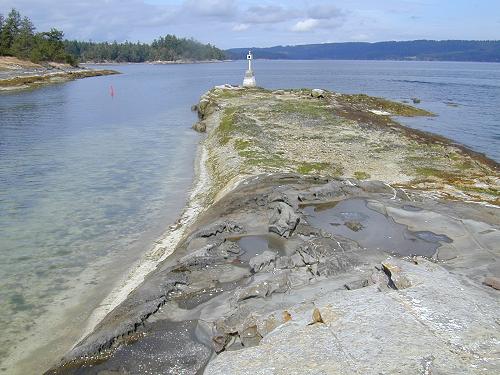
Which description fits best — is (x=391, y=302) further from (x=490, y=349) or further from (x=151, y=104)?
(x=151, y=104)

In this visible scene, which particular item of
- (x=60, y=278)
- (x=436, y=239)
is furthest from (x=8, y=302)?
(x=436, y=239)

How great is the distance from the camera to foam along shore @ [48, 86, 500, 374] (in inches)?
338

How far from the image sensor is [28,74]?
117 meters

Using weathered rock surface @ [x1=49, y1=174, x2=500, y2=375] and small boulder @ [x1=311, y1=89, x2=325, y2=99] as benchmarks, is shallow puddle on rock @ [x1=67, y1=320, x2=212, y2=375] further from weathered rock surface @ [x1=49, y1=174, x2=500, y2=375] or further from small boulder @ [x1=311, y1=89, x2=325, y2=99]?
small boulder @ [x1=311, y1=89, x2=325, y2=99]

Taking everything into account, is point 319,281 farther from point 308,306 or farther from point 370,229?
point 370,229

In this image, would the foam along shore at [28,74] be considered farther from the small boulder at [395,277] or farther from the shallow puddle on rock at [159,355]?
the small boulder at [395,277]

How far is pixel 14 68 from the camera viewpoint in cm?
12425

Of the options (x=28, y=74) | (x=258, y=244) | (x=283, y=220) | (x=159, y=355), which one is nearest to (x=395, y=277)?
(x=159, y=355)

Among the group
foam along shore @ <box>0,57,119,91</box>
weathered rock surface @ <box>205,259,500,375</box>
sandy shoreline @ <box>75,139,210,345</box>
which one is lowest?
sandy shoreline @ <box>75,139,210,345</box>

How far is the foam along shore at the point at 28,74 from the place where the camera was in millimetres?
96906

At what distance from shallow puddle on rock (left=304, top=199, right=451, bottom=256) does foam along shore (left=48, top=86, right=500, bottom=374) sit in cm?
7

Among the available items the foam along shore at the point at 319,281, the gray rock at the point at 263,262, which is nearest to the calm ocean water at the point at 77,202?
the foam along shore at the point at 319,281

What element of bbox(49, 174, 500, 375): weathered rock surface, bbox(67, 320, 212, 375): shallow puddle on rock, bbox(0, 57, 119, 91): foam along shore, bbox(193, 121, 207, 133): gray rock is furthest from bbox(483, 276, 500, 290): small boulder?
bbox(0, 57, 119, 91): foam along shore

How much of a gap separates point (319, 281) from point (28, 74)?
407 feet
